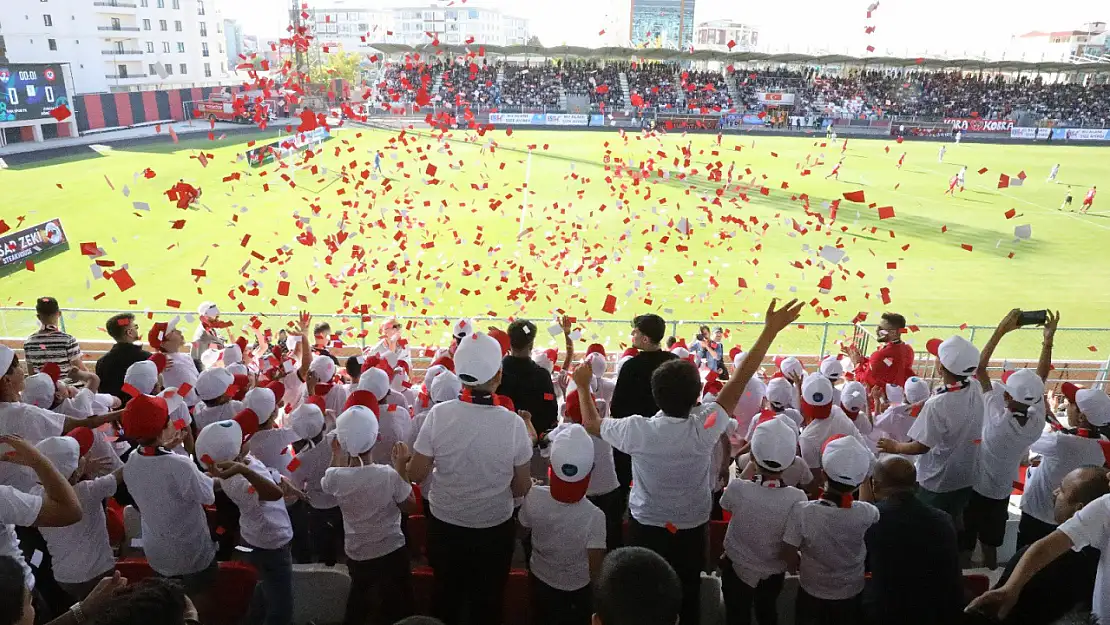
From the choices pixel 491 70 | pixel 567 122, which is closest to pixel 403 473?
pixel 567 122

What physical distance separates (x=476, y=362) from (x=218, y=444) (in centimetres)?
131

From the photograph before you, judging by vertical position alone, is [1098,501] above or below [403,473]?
above

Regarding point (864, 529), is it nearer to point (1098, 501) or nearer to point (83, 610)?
point (1098, 501)

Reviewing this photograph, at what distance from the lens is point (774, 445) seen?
2967 mm

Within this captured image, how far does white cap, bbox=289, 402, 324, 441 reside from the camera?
3.74m

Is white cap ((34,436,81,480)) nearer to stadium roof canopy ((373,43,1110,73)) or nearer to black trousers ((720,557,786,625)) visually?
black trousers ((720,557,786,625))

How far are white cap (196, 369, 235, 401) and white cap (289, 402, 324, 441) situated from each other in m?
0.69

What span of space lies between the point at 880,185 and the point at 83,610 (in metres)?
27.3

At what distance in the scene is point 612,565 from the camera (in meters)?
1.89

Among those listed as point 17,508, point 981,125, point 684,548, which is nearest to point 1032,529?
point 684,548

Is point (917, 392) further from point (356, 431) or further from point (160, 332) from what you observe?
point (160, 332)

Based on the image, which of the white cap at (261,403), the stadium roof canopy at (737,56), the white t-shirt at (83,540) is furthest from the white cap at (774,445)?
the stadium roof canopy at (737,56)

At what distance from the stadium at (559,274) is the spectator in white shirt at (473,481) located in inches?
1.1

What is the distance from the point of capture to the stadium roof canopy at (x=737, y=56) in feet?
126
